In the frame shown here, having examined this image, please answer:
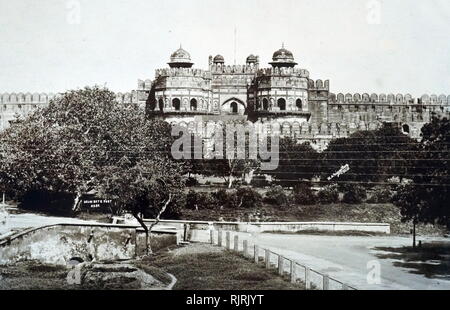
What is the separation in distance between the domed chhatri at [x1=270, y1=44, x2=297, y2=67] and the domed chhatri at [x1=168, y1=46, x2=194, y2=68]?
232 inches

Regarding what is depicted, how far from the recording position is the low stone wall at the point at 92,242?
25.4m

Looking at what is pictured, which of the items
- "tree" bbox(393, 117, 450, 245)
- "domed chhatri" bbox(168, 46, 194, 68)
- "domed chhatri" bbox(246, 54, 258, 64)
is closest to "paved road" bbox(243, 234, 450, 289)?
"tree" bbox(393, 117, 450, 245)

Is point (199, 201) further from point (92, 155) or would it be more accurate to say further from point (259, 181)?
point (92, 155)

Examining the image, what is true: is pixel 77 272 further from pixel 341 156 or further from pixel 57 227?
pixel 341 156

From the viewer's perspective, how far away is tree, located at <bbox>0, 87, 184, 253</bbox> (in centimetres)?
2736

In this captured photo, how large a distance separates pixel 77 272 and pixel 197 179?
17278mm

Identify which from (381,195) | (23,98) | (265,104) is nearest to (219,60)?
(265,104)

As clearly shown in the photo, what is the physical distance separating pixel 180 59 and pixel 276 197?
1734cm

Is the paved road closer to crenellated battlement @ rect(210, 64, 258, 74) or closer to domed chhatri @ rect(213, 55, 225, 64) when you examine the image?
crenellated battlement @ rect(210, 64, 258, 74)

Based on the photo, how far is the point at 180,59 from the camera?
47500 mm

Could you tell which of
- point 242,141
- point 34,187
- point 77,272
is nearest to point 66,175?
point 34,187

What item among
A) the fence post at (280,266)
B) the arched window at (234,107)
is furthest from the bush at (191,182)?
the fence post at (280,266)

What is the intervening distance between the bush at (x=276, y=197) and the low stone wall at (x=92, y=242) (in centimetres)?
925
